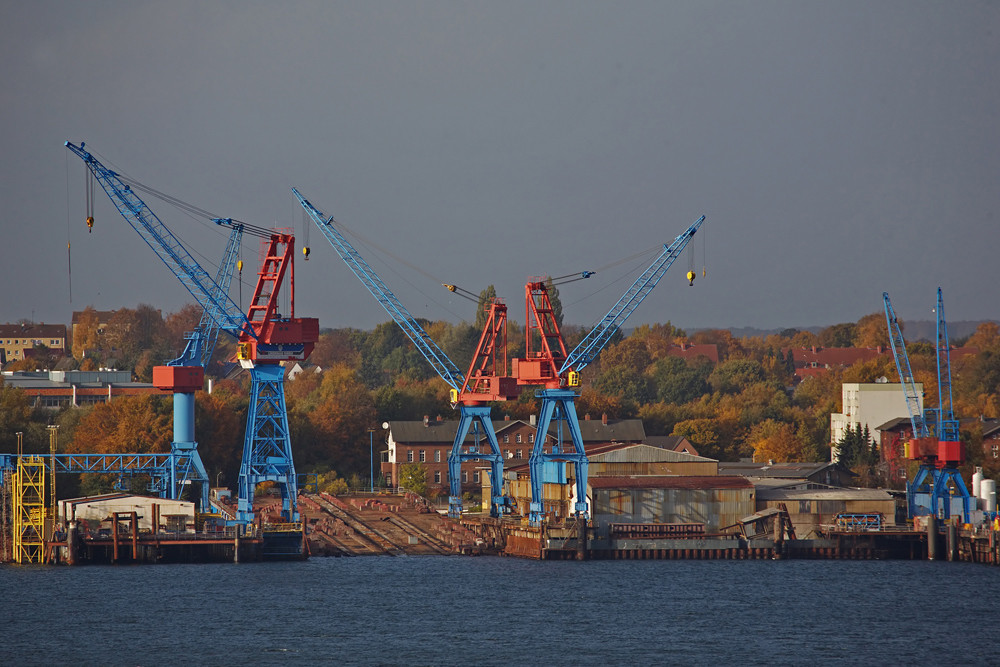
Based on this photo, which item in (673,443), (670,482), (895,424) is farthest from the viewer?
(673,443)

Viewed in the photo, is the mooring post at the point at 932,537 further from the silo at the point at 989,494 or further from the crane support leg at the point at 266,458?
the crane support leg at the point at 266,458

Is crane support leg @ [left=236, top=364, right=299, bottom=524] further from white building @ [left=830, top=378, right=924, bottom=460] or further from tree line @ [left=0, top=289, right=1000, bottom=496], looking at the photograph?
white building @ [left=830, top=378, right=924, bottom=460]

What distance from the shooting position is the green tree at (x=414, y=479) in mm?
120375

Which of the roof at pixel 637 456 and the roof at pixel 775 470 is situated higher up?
the roof at pixel 637 456

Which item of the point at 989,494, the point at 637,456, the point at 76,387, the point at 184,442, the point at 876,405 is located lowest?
A: the point at 989,494

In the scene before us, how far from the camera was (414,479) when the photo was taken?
121m

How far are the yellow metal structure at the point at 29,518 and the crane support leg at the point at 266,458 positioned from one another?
1027 centimetres

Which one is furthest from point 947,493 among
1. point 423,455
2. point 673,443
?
point 423,455

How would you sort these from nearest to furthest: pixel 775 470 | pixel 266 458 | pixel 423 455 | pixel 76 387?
pixel 266 458 < pixel 775 470 < pixel 423 455 < pixel 76 387

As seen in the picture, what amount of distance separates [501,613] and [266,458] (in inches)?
911

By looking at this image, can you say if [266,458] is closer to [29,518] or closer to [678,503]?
[29,518]

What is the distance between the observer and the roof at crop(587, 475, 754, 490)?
9219 cm

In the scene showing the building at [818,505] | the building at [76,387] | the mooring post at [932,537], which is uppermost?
the building at [76,387]

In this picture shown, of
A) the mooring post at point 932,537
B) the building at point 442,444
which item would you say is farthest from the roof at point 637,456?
the building at point 442,444
